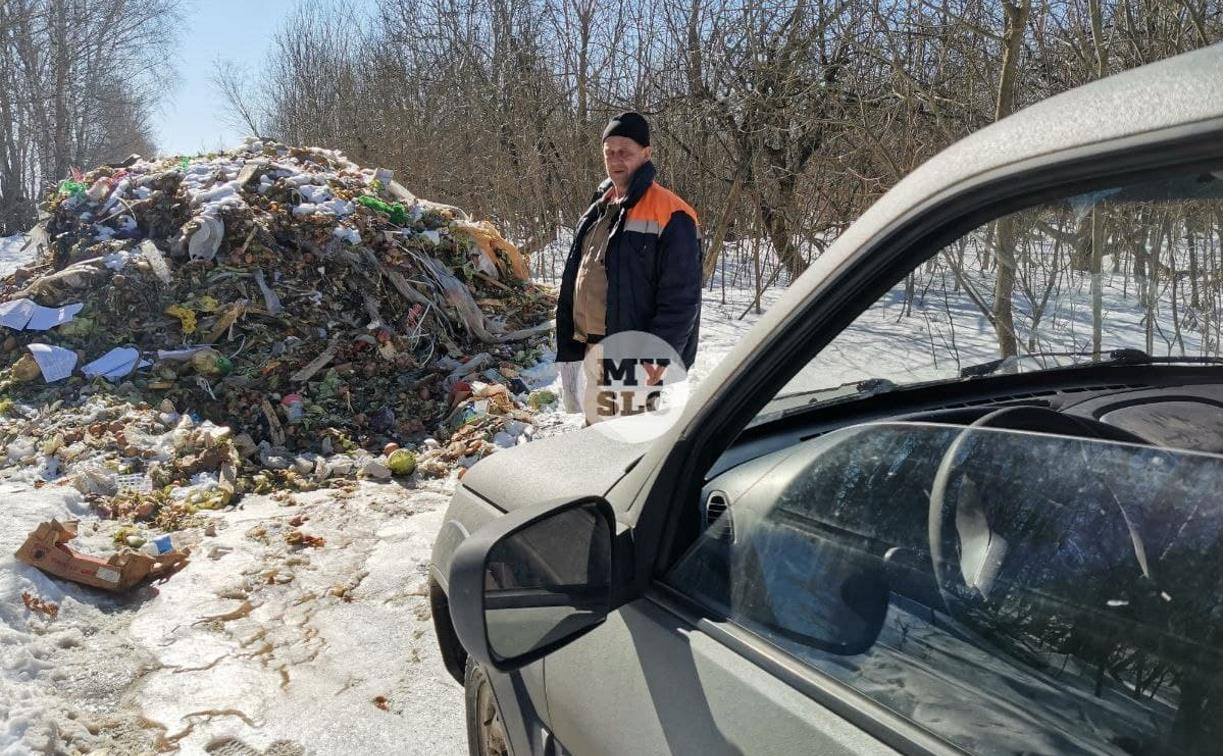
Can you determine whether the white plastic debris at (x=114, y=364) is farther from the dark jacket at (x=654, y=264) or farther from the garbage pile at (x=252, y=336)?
the dark jacket at (x=654, y=264)

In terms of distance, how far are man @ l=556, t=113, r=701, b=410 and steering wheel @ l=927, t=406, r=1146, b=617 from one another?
2.75m

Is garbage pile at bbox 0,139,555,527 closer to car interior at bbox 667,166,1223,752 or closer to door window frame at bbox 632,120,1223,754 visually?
door window frame at bbox 632,120,1223,754

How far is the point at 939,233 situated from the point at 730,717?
0.61 metres

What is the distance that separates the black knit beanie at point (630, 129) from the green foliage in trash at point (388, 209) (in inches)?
253

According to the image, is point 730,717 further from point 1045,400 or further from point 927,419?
point 1045,400

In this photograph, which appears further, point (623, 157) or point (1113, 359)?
point (623, 157)

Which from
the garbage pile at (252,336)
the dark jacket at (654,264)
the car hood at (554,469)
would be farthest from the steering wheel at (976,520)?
the garbage pile at (252,336)

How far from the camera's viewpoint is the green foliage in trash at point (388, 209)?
9.48 meters

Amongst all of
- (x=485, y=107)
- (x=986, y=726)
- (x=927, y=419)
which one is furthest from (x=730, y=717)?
(x=485, y=107)

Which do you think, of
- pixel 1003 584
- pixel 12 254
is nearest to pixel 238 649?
pixel 1003 584

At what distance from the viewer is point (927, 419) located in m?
1.25

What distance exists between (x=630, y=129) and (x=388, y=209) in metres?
6.54

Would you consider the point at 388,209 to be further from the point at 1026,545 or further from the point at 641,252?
the point at 1026,545

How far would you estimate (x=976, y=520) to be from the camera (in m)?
0.88
